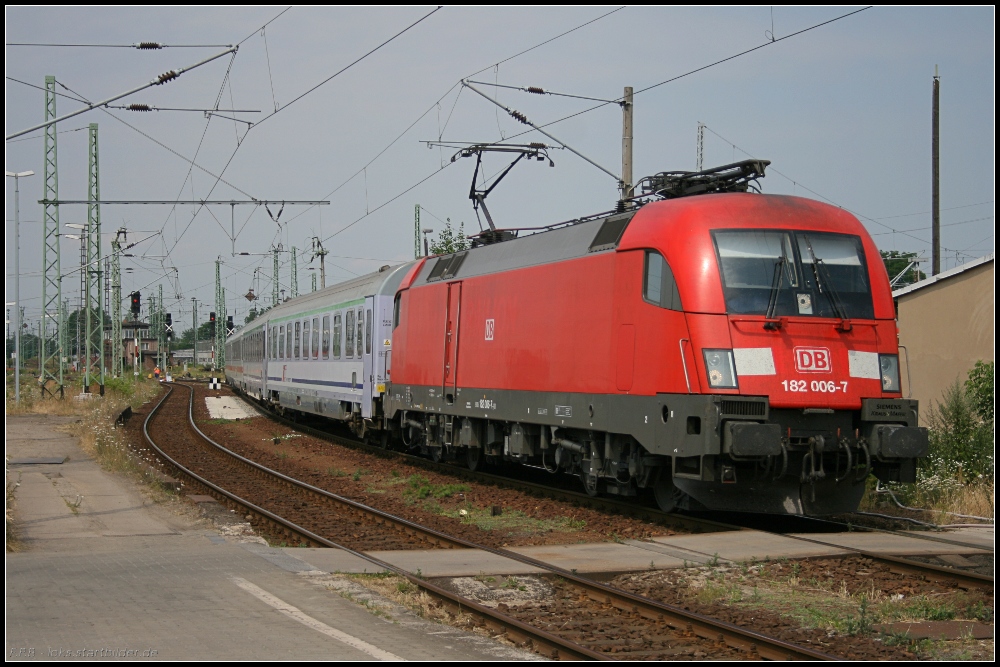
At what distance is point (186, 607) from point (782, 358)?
6.46 m

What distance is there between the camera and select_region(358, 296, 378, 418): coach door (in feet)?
75.6

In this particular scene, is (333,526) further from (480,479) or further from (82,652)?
(82,652)

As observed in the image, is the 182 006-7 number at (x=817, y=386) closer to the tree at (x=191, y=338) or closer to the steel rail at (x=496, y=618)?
the steel rail at (x=496, y=618)

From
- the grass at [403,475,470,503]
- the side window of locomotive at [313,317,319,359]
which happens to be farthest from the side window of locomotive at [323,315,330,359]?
the grass at [403,475,470,503]

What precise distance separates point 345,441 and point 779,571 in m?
18.1

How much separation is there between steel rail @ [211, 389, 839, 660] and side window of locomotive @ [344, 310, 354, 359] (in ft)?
51.5

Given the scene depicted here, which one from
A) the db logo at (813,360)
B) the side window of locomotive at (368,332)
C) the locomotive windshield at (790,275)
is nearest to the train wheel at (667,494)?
the db logo at (813,360)

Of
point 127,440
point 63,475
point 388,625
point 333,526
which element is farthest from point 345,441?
point 388,625

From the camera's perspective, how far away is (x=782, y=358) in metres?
11.2

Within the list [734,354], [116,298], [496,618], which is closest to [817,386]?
[734,354]

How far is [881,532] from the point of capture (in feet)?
38.8

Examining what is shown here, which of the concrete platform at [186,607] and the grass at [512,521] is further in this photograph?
the grass at [512,521]

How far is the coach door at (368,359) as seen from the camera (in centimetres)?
2303

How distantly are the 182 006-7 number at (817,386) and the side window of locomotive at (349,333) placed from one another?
15125 millimetres
